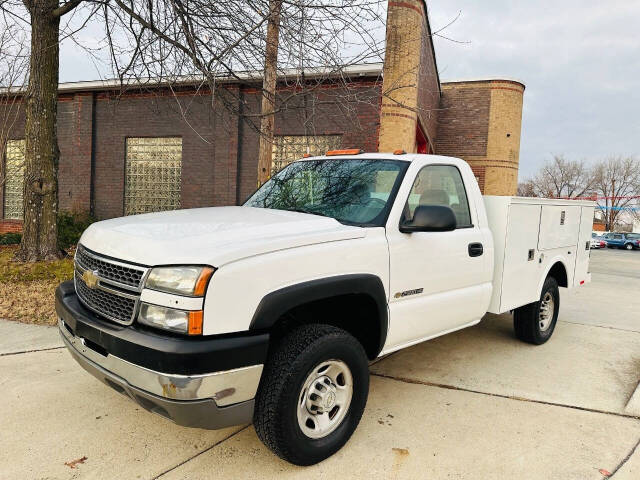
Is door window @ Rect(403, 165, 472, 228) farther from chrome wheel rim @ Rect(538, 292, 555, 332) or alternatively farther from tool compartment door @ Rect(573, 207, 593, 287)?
tool compartment door @ Rect(573, 207, 593, 287)

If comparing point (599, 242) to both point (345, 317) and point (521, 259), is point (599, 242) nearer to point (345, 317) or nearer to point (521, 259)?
point (521, 259)

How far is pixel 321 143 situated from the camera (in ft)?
44.0

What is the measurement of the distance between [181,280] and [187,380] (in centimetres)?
48

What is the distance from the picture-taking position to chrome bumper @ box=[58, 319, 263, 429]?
238 centimetres

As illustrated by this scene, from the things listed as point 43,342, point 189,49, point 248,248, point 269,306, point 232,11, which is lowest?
point 43,342

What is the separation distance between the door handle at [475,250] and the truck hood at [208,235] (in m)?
1.32

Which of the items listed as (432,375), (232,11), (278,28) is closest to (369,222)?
(432,375)

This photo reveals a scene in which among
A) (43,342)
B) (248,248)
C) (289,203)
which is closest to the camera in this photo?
(248,248)

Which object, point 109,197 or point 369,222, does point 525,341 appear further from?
point 109,197

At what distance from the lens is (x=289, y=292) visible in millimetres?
2645

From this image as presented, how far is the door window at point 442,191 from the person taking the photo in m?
3.75

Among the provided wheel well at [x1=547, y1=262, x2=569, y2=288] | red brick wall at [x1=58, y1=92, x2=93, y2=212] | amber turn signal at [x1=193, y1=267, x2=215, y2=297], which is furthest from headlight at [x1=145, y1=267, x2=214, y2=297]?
red brick wall at [x1=58, y1=92, x2=93, y2=212]

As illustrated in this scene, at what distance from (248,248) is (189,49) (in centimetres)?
643

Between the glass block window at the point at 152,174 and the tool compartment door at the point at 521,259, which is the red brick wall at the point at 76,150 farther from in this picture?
the tool compartment door at the point at 521,259
